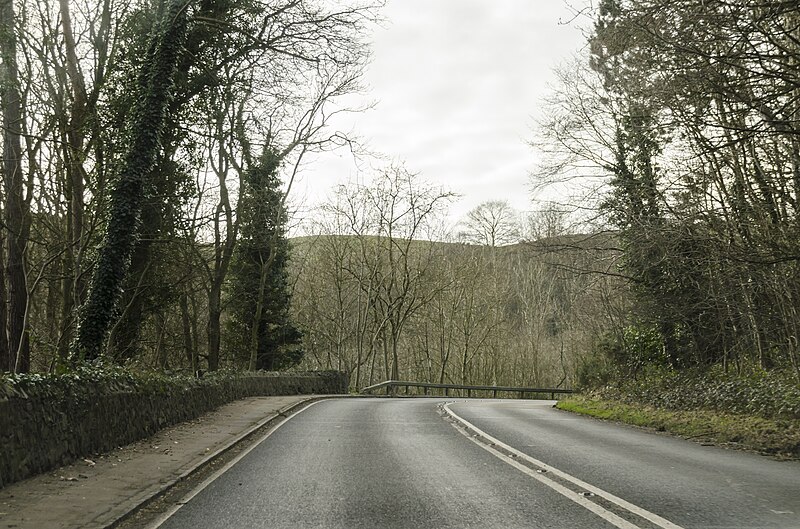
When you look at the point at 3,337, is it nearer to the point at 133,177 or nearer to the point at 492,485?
the point at 133,177

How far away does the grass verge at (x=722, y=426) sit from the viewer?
11625 millimetres

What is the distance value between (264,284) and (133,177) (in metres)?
21.1

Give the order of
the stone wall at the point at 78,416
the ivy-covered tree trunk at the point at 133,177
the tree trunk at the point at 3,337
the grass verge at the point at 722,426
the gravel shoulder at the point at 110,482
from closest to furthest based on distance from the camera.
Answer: the gravel shoulder at the point at 110,482 → the stone wall at the point at 78,416 → the grass verge at the point at 722,426 → the ivy-covered tree trunk at the point at 133,177 → the tree trunk at the point at 3,337

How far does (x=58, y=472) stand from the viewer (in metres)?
8.70

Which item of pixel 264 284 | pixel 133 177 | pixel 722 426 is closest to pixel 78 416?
pixel 133 177

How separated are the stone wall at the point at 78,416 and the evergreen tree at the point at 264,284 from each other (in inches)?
810

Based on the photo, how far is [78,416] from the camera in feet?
32.1

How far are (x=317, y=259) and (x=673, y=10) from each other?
153 feet

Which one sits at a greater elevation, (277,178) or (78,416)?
(277,178)

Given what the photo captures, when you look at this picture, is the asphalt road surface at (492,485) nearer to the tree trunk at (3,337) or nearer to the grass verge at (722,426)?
the grass verge at (722,426)

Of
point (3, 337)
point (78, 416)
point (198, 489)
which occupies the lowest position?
point (198, 489)

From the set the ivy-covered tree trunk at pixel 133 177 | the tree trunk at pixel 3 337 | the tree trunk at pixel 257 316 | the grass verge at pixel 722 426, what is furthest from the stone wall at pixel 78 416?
the tree trunk at pixel 257 316

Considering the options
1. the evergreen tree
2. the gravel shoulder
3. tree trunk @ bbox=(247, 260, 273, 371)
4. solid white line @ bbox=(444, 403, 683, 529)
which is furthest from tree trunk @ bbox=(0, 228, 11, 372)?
tree trunk @ bbox=(247, 260, 273, 371)

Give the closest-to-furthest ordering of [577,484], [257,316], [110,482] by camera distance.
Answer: [577,484]
[110,482]
[257,316]
